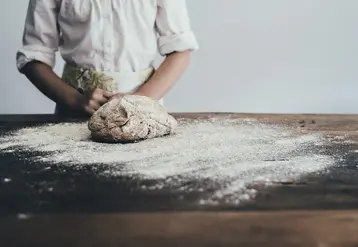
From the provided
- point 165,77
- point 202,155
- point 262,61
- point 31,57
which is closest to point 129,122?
point 202,155

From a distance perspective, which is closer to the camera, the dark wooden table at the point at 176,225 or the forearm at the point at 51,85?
the dark wooden table at the point at 176,225

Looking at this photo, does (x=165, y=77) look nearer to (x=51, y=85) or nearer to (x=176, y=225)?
(x=51, y=85)

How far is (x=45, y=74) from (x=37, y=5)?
162 millimetres

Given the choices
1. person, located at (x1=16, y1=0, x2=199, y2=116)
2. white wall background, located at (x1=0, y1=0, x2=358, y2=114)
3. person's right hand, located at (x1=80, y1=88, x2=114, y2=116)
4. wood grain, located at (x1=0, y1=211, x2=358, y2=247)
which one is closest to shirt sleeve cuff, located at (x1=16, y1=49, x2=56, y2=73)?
person, located at (x1=16, y1=0, x2=199, y2=116)

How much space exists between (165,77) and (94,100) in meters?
0.18

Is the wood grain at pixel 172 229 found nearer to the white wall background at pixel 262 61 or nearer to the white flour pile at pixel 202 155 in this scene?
the white flour pile at pixel 202 155

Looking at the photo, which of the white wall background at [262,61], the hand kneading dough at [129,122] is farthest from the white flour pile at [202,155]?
the white wall background at [262,61]

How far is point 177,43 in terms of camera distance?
1232 millimetres

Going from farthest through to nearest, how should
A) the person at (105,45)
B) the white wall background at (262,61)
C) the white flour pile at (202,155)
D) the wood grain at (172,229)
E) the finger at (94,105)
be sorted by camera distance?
the white wall background at (262,61), the person at (105,45), the finger at (94,105), the white flour pile at (202,155), the wood grain at (172,229)

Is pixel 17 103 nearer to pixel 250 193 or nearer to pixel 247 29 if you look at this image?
pixel 247 29

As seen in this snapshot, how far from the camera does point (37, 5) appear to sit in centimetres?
121

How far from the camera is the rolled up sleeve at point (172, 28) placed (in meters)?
1.24

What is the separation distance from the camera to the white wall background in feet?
6.17

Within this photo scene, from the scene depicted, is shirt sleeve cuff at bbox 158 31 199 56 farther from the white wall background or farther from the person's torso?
the white wall background
